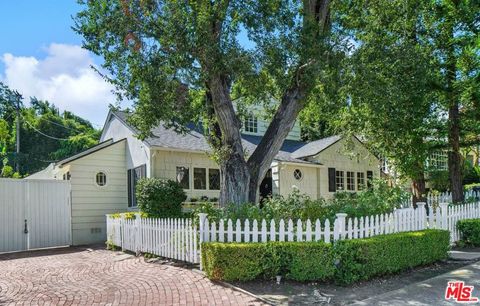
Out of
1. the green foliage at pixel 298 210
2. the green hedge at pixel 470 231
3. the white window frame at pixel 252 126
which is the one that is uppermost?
the white window frame at pixel 252 126

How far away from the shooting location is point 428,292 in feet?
21.7

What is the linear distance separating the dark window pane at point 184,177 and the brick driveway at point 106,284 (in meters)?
4.72

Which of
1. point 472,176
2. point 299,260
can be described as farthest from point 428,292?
point 472,176

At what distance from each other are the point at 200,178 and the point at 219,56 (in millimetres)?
7766

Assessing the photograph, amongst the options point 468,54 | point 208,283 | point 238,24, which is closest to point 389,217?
point 208,283

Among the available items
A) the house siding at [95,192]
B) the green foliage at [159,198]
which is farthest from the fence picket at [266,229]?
the house siding at [95,192]

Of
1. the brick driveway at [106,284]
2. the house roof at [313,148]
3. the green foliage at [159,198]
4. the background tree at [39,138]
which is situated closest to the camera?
the brick driveway at [106,284]

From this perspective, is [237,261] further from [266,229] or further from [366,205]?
[366,205]

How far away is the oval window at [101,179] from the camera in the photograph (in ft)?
49.3

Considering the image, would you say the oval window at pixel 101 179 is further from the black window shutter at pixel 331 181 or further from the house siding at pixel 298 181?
the black window shutter at pixel 331 181

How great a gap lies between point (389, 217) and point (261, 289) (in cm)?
352

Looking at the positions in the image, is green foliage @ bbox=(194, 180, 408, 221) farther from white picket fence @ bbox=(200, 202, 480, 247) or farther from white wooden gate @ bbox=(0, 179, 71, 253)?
white wooden gate @ bbox=(0, 179, 71, 253)

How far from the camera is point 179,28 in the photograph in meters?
8.14

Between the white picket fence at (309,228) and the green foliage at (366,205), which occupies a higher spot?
the green foliage at (366,205)
